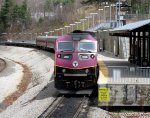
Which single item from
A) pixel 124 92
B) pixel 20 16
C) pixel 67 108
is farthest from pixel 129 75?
pixel 20 16

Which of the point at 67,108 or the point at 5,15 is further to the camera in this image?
the point at 5,15

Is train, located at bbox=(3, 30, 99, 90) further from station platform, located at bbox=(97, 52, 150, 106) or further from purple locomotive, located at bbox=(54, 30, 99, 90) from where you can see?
station platform, located at bbox=(97, 52, 150, 106)

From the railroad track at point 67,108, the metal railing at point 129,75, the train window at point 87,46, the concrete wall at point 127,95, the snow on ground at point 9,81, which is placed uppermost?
the train window at point 87,46

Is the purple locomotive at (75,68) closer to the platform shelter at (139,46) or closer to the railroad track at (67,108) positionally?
the railroad track at (67,108)

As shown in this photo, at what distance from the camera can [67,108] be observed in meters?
21.6

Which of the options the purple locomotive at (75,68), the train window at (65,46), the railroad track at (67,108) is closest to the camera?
the railroad track at (67,108)

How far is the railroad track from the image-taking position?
65.5ft

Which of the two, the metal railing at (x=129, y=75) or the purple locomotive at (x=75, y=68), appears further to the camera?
the purple locomotive at (x=75, y=68)

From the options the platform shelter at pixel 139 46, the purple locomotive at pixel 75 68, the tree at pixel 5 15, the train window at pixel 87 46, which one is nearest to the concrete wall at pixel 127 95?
the purple locomotive at pixel 75 68

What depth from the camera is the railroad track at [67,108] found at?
19953 millimetres

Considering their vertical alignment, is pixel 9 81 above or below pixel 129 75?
below

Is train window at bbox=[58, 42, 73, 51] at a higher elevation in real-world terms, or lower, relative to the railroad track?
higher

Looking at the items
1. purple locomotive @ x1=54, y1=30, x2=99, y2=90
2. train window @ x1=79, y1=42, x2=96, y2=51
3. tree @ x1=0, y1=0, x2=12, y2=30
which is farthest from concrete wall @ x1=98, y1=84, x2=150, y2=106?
tree @ x1=0, y1=0, x2=12, y2=30

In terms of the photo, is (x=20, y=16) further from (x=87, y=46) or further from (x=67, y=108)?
(x=67, y=108)
